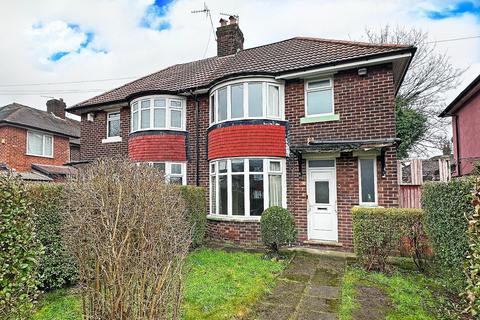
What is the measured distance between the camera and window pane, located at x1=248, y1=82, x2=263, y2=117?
9.27 metres

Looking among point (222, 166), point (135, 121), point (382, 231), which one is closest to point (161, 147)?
point (135, 121)

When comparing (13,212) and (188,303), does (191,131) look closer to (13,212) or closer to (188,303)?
(188,303)

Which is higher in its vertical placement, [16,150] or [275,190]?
[16,150]

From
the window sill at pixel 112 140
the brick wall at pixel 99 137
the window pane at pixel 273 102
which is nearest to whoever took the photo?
the window pane at pixel 273 102

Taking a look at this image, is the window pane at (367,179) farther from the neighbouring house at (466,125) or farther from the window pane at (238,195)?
the neighbouring house at (466,125)

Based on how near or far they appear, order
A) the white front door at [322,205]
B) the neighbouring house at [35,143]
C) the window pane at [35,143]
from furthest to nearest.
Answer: the window pane at [35,143], the neighbouring house at [35,143], the white front door at [322,205]

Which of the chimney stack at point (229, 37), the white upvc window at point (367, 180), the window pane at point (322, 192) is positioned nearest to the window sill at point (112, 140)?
the chimney stack at point (229, 37)

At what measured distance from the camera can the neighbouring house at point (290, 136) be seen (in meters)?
8.33

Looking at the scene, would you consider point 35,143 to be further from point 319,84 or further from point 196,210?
point 319,84

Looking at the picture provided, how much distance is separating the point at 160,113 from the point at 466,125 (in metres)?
13.5

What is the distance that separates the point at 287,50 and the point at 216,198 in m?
6.69

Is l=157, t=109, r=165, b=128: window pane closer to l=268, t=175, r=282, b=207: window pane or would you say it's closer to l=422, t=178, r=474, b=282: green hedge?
l=268, t=175, r=282, b=207: window pane

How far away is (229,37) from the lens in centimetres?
1374

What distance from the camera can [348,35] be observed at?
76.8 feet
